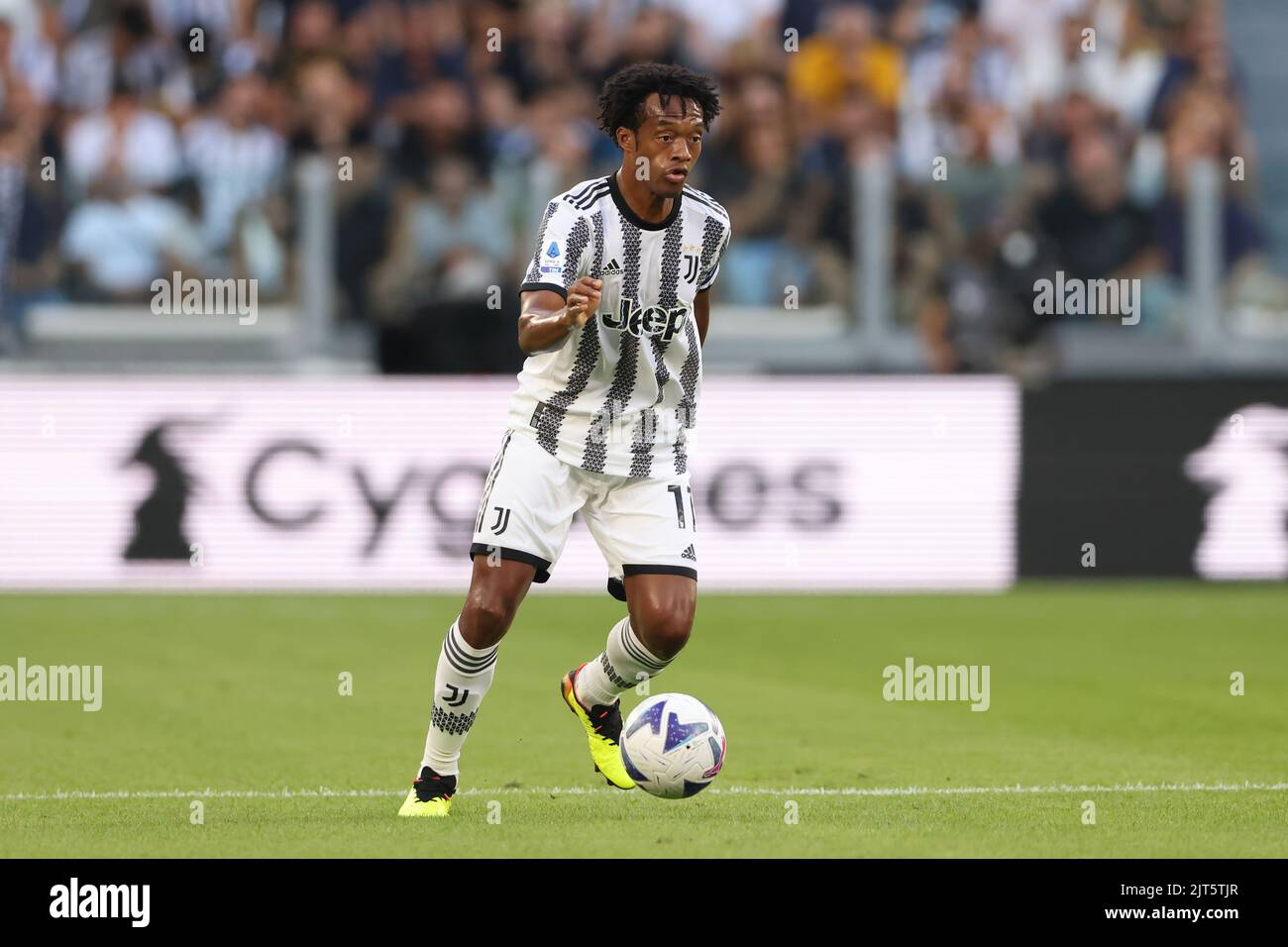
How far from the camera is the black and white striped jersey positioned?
750cm

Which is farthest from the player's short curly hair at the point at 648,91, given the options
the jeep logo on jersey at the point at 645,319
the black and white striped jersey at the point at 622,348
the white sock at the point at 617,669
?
the white sock at the point at 617,669

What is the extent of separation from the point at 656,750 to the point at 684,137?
2029 mm

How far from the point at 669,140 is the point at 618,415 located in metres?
0.96

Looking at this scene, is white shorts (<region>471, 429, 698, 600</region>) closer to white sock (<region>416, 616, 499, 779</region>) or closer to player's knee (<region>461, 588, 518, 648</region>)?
player's knee (<region>461, 588, 518, 648</region>)

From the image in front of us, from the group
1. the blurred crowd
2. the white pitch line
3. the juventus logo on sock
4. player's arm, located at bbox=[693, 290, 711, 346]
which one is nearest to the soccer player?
the juventus logo on sock

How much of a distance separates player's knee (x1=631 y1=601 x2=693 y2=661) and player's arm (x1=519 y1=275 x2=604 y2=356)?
0.97 metres

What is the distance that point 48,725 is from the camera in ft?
32.3

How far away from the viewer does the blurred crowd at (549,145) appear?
1602 centimetres

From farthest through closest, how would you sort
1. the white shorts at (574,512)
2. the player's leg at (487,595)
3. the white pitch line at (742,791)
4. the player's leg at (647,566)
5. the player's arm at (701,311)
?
the player's arm at (701,311)
the white pitch line at (742,791)
the player's leg at (647,566)
the white shorts at (574,512)
the player's leg at (487,595)

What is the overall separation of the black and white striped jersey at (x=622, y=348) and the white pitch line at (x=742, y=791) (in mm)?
1202

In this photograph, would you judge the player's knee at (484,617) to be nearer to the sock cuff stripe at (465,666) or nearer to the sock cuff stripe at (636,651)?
the sock cuff stripe at (465,666)

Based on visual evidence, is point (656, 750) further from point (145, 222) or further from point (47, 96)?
point (47, 96)

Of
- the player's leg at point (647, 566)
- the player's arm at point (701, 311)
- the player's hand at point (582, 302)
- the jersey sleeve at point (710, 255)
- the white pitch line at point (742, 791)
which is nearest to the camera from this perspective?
the player's hand at point (582, 302)
